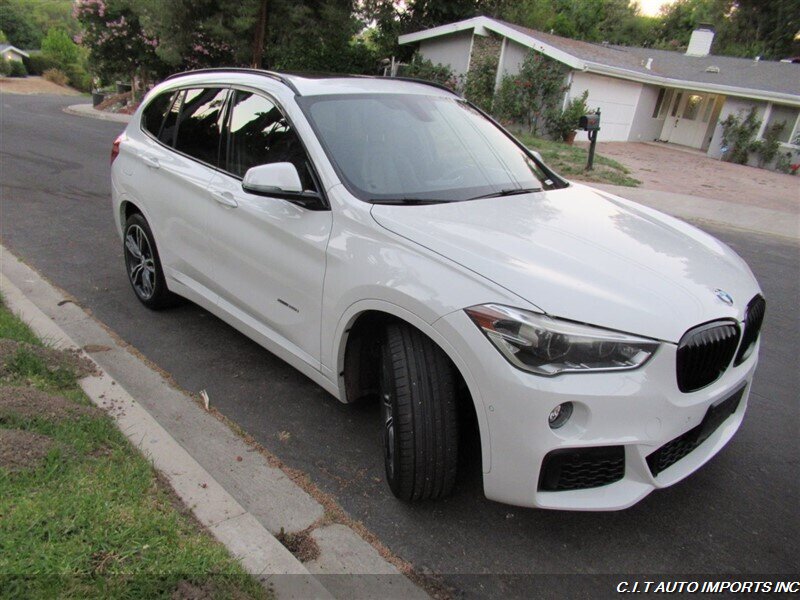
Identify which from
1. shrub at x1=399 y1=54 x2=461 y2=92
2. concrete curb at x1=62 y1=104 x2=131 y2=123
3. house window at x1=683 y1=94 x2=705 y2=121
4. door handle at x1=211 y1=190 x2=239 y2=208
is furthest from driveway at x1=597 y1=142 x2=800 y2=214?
concrete curb at x1=62 y1=104 x2=131 y2=123

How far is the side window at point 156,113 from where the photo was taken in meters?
4.64

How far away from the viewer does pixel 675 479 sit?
8.07 feet

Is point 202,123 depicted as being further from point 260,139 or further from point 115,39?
point 115,39

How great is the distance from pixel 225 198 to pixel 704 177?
17.0 metres

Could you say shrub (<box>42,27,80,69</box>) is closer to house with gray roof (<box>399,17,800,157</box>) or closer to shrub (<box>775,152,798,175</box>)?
house with gray roof (<box>399,17,800,157</box>)

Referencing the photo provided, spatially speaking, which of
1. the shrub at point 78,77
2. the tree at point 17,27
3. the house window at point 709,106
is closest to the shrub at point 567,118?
the house window at point 709,106

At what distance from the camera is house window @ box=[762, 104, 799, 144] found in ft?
72.7

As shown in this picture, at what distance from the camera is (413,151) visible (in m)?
3.37

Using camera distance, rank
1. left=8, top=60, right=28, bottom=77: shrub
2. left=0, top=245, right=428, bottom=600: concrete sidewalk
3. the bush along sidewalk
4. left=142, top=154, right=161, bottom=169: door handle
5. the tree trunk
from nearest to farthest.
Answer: the bush along sidewalk, left=0, top=245, right=428, bottom=600: concrete sidewalk, left=142, top=154, right=161, bottom=169: door handle, the tree trunk, left=8, top=60, right=28, bottom=77: shrub

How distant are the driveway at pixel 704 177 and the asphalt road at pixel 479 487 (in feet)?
30.4

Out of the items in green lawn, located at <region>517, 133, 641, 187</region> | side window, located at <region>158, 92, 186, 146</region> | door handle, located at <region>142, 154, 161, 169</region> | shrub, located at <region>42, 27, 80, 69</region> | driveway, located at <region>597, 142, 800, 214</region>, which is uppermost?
side window, located at <region>158, 92, 186, 146</region>

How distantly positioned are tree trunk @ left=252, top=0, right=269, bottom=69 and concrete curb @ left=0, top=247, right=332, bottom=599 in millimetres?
17371

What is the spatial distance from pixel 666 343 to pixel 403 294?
104cm

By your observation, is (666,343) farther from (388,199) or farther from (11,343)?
(11,343)
